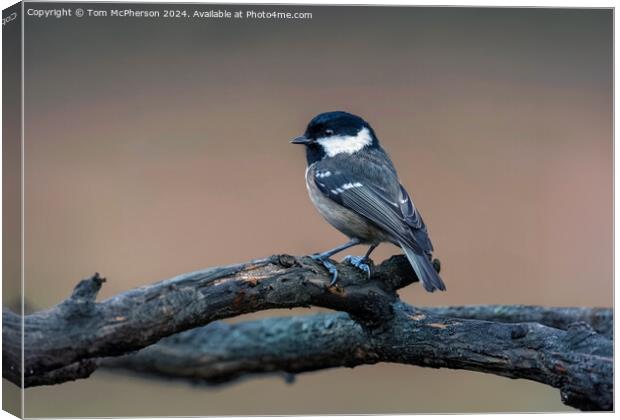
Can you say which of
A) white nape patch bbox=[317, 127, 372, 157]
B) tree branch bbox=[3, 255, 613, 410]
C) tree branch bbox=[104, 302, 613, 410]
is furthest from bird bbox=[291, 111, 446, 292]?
tree branch bbox=[104, 302, 613, 410]

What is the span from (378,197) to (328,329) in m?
0.72

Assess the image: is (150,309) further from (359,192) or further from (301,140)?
(301,140)

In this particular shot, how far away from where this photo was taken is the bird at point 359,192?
12.0ft

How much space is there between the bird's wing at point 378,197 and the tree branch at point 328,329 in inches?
5.4

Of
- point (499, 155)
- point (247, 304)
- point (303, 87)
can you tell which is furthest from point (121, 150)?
point (499, 155)

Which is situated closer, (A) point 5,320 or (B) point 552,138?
(A) point 5,320

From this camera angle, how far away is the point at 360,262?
361 cm

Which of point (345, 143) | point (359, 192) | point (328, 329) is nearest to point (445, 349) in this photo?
point (328, 329)

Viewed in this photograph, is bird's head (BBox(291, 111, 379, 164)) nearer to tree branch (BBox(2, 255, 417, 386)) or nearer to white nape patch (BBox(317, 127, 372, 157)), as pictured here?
white nape patch (BBox(317, 127, 372, 157))

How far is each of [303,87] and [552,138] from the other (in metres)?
1.29

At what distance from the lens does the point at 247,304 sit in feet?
10.5

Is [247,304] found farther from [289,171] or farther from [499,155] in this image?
[499,155]

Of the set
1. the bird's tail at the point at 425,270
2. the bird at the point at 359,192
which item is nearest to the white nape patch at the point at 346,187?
the bird at the point at 359,192

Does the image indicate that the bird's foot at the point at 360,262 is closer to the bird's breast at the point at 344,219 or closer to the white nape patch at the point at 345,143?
the bird's breast at the point at 344,219
